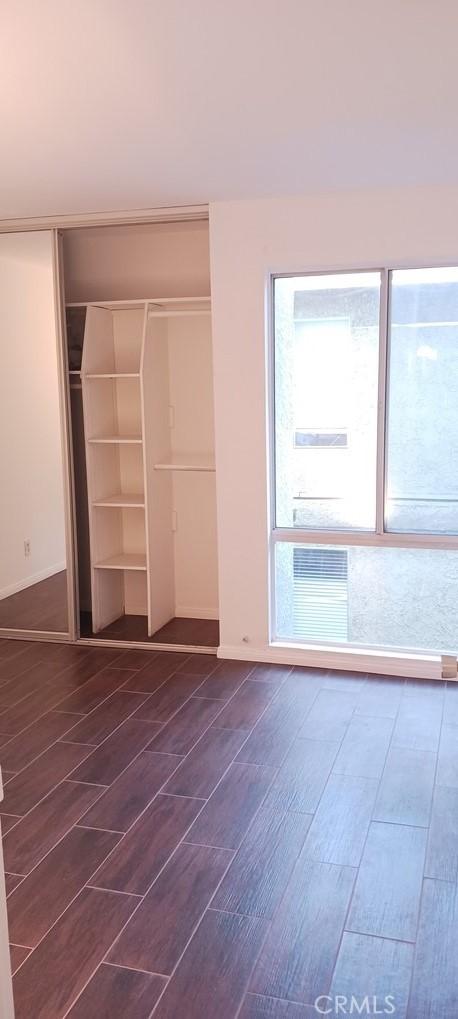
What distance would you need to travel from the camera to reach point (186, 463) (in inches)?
207

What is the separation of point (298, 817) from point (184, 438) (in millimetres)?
2799

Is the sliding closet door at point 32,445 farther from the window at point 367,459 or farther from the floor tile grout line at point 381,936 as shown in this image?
the floor tile grout line at point 381,936

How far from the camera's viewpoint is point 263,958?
234cm

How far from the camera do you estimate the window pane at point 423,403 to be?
4250 millimetres

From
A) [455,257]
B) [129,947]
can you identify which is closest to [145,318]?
[455,257]

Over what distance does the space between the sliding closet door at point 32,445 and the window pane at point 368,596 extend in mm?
1394

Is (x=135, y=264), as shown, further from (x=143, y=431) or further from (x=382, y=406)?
(x=382, y=406)

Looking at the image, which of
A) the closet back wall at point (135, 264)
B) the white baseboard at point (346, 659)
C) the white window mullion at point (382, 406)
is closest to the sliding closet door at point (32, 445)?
the closet back wall at point (135, 264)

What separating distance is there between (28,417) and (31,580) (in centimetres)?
100

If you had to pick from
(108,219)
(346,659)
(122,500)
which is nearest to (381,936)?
(346,659)

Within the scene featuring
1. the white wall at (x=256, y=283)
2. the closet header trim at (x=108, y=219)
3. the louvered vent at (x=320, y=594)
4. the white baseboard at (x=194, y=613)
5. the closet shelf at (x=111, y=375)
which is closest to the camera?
the white wall at (x=256, y=283)

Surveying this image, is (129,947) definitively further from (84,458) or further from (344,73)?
(84,458)

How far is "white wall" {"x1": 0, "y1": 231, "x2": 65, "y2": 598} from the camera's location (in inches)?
193

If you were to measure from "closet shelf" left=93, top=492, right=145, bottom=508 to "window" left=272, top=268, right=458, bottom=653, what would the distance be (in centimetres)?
93
